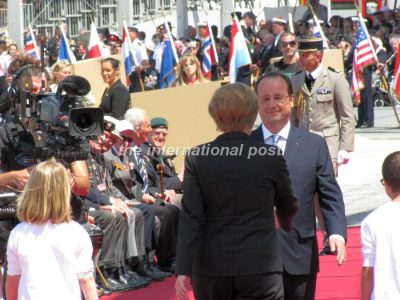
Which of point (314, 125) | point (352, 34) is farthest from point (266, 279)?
point (352, 34)

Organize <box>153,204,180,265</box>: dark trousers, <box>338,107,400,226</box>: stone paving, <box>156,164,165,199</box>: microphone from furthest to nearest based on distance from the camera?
<box>338,107,400,226</box>: stone paving < <box>156,164,165,199</box>: microphone < <box>153,204,180,265</box>: dark trousers

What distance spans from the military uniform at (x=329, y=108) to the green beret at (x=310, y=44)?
217 millimetres

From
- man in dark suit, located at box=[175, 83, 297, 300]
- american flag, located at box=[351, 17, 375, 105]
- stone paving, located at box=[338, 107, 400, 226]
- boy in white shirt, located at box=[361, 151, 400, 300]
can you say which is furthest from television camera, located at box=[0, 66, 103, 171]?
american flag, located at box=[351, 17, 375, 105]

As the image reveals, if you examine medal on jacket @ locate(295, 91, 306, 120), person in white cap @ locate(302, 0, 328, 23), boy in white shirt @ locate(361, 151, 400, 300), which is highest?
person in white cap @ locate(302, 0, 328, 23)

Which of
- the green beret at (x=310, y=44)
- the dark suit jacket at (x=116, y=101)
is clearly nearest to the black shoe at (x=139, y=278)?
the green beret at (x=310, y=44)

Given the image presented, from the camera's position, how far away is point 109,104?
512 inches

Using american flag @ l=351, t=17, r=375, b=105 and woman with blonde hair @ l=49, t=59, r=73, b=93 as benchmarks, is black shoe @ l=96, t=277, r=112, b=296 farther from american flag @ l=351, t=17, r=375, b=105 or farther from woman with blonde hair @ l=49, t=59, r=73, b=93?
american flag @ l=351, t=17, r=375, b=105

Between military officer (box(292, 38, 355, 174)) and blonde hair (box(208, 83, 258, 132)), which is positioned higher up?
blonde hair (box(208, 83, 258, 132))

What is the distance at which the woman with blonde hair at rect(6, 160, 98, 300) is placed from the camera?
5.91 m

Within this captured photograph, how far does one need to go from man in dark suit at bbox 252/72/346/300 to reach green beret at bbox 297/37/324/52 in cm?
395

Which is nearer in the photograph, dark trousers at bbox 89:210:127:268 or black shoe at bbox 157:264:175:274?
dark trousers at bbox 89:210:127:268

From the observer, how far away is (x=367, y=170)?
55.2ft

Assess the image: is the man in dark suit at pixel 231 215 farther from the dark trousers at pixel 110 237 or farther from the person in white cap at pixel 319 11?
the person in white cap at pixel 319 11

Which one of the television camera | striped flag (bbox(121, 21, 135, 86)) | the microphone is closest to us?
the television camera
